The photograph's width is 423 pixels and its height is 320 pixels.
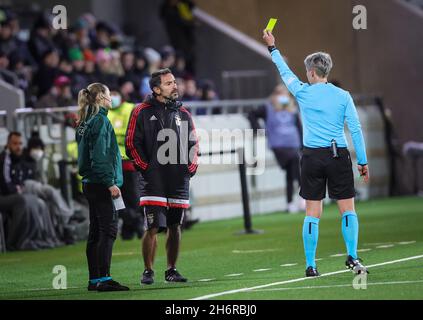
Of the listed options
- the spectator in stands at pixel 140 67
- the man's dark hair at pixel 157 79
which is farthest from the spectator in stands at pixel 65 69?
the man's dark hair at pixel 157 79

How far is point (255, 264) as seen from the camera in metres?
14.5

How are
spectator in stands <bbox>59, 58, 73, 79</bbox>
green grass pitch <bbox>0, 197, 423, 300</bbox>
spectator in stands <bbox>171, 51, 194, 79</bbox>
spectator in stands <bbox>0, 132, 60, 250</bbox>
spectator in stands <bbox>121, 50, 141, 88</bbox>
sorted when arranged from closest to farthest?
green grass pitch <bbox>0, 197, 423, 300</bbox>
spectator in stands <bbox>0, 132, 60, 250</bbox>
spectator in stands <bbox>59, 58, 73, 79</bbox>
spectator in stands <bbox>121, 50, 141, 88</bbox>
spectator in stands <bbox>171, 51, 194, 79</bbox>

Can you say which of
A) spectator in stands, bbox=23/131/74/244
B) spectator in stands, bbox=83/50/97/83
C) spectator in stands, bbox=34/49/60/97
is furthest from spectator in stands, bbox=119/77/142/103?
spectator in stands, bbox=23/131/74/244

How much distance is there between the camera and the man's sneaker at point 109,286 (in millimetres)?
12070

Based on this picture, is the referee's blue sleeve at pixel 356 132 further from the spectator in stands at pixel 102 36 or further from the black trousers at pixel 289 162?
the spectator in stands at pixel 102 36

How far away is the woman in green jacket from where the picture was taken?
12086 millimetres

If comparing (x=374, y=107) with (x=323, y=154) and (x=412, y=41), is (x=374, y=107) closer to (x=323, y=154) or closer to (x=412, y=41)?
(x=412, y=41)

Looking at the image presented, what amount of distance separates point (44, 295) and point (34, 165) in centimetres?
681

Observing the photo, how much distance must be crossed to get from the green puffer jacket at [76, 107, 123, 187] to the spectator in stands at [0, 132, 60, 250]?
5.95 m

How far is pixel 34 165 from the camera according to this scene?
61.4 ft

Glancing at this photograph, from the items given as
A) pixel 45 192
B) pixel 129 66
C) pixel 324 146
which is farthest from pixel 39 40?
pixel 324 146

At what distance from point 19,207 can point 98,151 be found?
6.17 metres

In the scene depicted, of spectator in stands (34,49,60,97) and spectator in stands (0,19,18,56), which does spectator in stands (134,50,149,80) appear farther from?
spectator in stands (0,19,18,56)

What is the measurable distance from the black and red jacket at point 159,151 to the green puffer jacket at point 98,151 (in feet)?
1.52
